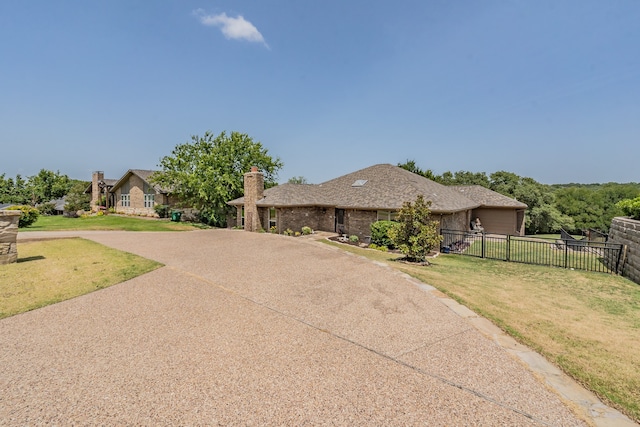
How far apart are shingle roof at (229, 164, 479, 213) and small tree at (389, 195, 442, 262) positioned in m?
3.42

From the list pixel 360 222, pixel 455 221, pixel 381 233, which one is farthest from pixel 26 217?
pixel 455 221

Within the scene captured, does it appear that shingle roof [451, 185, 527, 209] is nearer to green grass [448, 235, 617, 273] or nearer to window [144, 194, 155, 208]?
green grass [448, 235, 617, 273]

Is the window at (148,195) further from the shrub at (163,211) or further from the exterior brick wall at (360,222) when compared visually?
the exterior brick wall at (360,222)

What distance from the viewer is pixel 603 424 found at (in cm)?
354

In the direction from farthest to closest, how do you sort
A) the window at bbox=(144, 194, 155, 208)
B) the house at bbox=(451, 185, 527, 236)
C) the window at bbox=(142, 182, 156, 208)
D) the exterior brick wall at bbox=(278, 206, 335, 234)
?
1. the window at bbox=(144, 194, 155, 208)
2. the window at bbox=(142, 182, 156, 208)
3. the house at bbox=(451, 185, 527, 236)
4. the exterior brick wall at bbox=(278, 206, 335, 234)

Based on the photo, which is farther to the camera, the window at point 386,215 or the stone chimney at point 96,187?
the stone chimney at point 96,187

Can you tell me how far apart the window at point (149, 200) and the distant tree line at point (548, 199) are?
32813 mm

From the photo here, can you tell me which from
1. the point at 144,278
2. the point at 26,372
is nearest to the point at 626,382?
the point at 26,372

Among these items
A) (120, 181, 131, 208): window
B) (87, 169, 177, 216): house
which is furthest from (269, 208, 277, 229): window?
(120, 181, 131, 208): window

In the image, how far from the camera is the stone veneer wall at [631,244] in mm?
11383

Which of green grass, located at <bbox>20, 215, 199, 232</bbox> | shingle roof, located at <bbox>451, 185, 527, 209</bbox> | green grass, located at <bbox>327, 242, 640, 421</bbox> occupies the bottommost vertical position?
green grass, located at <bbox>327, 242, 640, 421</bbox>

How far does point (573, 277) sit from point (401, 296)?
8405mm

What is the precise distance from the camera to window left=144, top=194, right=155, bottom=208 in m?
36.7

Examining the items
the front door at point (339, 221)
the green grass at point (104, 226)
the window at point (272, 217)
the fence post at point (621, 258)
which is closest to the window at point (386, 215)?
the front door at point (339, 221)
